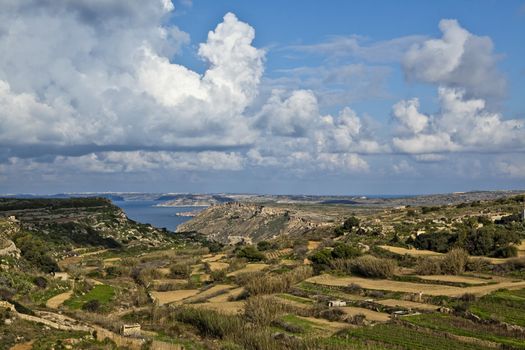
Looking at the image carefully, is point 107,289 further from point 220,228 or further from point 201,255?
point 220,228

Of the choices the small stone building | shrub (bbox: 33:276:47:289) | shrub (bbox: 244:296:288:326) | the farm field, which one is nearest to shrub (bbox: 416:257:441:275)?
the farm field

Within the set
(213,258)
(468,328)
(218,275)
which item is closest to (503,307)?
(468,328)

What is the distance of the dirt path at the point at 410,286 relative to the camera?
33.0 m

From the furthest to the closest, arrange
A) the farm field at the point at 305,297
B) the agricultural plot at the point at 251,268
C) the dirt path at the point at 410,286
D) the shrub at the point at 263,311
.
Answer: the agricultural plot at the point at 251,268 → the dirt path at the point at 410,286 → the shrub at the point at 263,311 → the farm field at the point at 305,297

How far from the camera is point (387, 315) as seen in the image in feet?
95.4

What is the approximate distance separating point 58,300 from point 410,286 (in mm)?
23116

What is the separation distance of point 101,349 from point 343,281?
23.6 metres

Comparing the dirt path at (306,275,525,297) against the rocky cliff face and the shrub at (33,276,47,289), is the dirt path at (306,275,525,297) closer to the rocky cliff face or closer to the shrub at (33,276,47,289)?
the shrub at (33,276,47,289)

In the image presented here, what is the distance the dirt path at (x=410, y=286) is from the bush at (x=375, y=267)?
2.65 ft

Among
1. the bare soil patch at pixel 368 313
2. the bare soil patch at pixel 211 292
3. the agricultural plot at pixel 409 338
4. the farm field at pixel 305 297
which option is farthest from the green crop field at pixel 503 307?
the bare soil patch at pixel 211 292

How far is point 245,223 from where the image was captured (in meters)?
144

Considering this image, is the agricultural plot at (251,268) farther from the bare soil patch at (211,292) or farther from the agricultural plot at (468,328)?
the agricultural plot at (468,328)

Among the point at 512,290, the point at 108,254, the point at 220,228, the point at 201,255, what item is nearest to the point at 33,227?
the point at 108,254

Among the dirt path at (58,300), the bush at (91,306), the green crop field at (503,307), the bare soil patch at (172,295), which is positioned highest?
the green crop field at (503,307)
